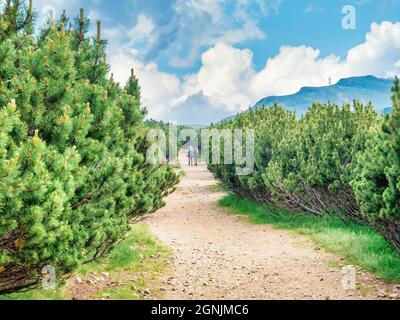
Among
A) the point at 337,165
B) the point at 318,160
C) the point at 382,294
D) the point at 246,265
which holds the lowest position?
the point at 246,265

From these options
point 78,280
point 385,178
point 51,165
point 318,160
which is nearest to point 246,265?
point 385,178

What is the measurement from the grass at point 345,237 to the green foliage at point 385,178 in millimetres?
554

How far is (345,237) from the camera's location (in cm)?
1008

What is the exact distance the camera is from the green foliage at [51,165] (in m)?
4.12

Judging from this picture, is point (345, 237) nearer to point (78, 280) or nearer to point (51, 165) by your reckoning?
point (78, 280)

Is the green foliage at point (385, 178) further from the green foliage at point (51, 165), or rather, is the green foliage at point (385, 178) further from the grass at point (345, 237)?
the green foliage at point (51, 165)

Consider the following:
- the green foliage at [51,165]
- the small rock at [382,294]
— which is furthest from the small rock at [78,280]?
the small rock at [382,294]

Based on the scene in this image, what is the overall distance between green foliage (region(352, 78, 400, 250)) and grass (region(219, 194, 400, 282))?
0.55 metres

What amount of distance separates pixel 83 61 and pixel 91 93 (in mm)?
1548

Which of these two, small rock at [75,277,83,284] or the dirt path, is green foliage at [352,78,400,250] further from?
small rock at [75,277,83,284]

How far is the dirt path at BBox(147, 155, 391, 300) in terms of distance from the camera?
7254 mm

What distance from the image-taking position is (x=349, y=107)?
12.9 meters

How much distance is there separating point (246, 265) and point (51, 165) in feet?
18.7
